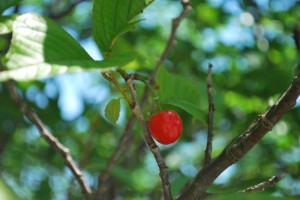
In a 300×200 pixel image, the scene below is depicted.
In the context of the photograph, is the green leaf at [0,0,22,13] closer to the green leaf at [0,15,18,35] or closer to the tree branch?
the green leaf at [0,15,18,35]

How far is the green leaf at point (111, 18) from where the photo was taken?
0.98 metres

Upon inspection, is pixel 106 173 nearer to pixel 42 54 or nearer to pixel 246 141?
pixel 246 141

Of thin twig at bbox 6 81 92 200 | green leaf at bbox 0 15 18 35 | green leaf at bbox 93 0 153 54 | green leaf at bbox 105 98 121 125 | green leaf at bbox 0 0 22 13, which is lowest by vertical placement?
thin twig at bbox 6 81 92 200

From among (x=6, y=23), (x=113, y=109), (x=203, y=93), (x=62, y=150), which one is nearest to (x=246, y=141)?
(x=113, y=109)

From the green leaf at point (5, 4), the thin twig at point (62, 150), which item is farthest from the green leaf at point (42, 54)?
the thin twig at point (62, 150)

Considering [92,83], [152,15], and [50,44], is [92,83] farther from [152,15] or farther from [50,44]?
[50,44]

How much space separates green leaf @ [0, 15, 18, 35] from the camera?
1019 mm

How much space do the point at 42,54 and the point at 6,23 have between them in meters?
0.39

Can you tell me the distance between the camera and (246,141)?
2.93 ft

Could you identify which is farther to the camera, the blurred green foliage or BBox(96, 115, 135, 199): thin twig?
the blurred green foliage

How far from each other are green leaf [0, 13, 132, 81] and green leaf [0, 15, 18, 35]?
0.22m

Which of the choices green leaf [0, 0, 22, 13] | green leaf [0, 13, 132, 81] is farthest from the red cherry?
green leaf [0, 0, 22, 13]

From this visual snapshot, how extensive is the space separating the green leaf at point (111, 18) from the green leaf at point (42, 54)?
15 centimetres

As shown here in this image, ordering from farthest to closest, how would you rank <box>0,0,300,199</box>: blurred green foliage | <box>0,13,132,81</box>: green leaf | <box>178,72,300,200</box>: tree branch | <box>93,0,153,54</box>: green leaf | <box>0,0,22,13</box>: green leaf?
1. <box>0,0,300,199</box>: blurred green foliage
2. <box>0,0,22,13</box>: green leaf
3. <box>93,0,153,54</box>: green leaf
4. <box>178,72,300,200</box>: tree branch
5. <box>0,13,132,81</box>: green leaf
